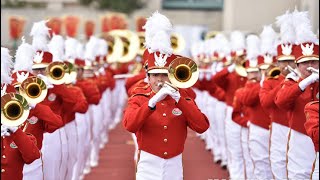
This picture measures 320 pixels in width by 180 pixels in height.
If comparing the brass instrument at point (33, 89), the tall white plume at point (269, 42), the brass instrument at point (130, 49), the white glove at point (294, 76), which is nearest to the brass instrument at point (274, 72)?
the tall white plume at point (269, 42)

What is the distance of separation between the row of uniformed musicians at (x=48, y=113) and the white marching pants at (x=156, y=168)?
770 mm

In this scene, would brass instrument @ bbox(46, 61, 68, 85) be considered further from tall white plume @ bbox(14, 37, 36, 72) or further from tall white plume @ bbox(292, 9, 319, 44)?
tall white plume @ bbox(292, 9, 319, 44)

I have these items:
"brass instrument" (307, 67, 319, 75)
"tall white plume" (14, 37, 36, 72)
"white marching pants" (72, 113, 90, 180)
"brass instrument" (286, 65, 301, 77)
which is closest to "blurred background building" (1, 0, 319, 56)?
"white marching pants" (72, 113, 90, 180)

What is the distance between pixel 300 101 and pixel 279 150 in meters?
0.86

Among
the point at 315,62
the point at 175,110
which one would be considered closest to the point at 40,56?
the point at 175,110

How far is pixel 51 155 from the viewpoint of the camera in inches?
277

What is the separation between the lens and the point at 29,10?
1549 inches

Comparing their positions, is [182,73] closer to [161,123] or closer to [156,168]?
[161,123]

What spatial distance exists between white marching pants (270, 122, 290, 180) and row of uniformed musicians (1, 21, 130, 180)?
1988mm

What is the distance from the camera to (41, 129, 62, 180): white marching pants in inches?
275

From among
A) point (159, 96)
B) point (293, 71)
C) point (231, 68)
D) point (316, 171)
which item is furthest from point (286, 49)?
point (231, 68)

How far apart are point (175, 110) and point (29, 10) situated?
1361 inches

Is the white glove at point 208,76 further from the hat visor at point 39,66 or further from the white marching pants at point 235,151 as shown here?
the hat visor at point 39,66

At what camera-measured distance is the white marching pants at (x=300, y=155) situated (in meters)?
6.39
